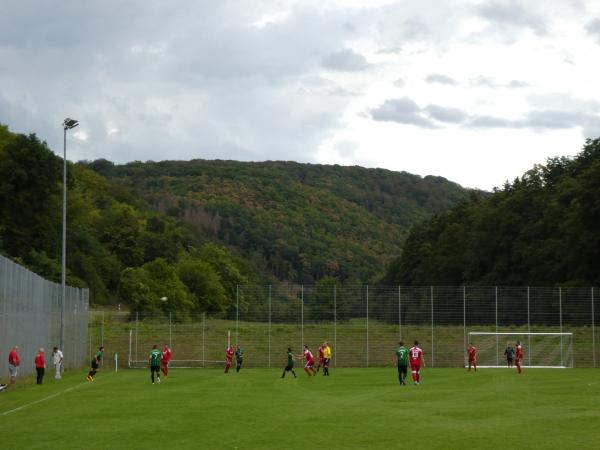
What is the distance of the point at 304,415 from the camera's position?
2356cm

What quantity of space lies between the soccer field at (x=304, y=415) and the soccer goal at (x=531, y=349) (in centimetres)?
1849

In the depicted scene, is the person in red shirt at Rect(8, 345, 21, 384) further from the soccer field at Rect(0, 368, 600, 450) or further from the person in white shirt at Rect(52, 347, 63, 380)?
the person in white shirt at Rect(52, 347, 63, 380)

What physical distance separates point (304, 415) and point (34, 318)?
25684 mm

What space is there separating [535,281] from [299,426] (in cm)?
7446

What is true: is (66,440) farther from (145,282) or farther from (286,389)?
(145,282)

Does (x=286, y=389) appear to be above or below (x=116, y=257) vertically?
below

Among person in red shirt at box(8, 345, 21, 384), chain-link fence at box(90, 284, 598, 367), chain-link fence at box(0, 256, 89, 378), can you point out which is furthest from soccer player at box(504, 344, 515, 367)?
person in red shirt at box(8, 345, 21, 384)

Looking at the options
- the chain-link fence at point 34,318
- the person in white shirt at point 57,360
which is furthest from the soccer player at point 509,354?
the person in white shirt at point 57,360

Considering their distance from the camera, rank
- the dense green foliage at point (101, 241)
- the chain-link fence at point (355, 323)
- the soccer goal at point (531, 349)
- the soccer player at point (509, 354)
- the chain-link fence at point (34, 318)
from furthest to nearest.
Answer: the dense green foliage at point (101, 241) → the chain-link fence at point (355, 323) → the soccer goal at point (531, 349) → the soccer player at point (509, 354) → the chain-link fence at point (34, 318)

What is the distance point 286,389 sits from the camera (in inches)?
1410

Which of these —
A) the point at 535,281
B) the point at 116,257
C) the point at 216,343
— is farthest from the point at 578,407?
the point at 116,257

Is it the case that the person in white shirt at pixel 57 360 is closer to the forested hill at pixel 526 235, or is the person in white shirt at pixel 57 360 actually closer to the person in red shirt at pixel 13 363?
the person in red shirt at pixel 13 363

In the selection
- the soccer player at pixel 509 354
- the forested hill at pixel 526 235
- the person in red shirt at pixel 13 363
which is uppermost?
the forested hill at pixel 526 235

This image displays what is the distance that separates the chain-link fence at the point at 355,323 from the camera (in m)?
59.4
